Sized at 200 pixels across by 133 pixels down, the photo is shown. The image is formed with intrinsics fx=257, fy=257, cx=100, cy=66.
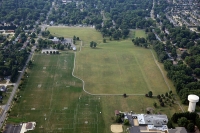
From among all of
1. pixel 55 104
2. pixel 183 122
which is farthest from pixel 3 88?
pixel 183 122

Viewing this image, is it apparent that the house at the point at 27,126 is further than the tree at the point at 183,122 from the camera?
No

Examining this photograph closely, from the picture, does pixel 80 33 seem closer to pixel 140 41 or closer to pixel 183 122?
pixel 140 41

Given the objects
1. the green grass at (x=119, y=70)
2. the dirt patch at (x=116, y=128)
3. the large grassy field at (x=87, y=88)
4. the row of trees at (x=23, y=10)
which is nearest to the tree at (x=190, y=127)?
the large grassy field at (x=87, y=88)

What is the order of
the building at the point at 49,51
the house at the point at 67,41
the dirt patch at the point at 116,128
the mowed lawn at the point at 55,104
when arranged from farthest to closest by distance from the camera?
the house at the point at 67,41, the building at the point at 49,51, the mowed lawn at the point at 55,104, the dirt patch at the point at 116,128

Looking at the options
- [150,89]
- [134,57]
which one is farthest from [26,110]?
[134,57]

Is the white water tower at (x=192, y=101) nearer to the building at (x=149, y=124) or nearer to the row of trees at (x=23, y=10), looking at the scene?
the building at (x=149, y=124)

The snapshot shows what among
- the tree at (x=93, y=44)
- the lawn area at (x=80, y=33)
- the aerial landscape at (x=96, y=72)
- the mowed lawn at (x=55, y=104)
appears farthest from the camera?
the lawn area at (x=80, y=33)

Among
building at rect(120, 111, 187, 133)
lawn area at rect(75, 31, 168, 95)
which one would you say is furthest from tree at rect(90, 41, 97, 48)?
building at rect(120, 111, 187, 133)

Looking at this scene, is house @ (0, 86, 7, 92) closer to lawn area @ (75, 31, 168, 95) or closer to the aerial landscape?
the aerial landscape
